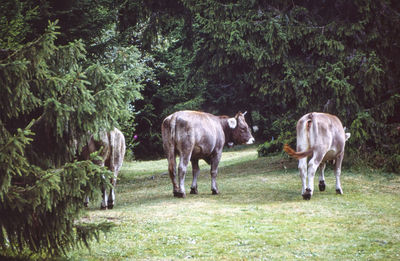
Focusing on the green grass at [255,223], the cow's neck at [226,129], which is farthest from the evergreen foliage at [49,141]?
the cow's neck at [226,129]

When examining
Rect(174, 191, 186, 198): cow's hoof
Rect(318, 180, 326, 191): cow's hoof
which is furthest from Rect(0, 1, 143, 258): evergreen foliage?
Rect(318, 180, 326, 191): cow's hoof

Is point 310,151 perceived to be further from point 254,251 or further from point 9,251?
point 9,251

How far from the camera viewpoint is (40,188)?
4.75 m

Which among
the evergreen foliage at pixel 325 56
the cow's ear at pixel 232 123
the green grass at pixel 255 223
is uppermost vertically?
the evergreen foliage at pixel 325 56

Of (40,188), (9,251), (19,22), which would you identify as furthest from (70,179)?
(19,22)

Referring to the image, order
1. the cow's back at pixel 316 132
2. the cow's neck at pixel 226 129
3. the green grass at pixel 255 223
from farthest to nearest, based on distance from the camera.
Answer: the cow's neck at pixel 226 129 → the cow's back at pixel 316 132 → the green grass at pixel 255 223

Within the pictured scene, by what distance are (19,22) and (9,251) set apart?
118 inches

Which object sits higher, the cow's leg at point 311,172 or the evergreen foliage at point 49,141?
the evergreen foliage at point 49,141

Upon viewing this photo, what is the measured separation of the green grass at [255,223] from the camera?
6723 millimetres

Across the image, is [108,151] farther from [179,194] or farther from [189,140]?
[179,194]

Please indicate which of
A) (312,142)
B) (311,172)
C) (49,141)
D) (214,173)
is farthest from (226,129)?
(49,141)

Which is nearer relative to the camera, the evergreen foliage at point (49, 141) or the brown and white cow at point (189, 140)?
the evergreen foliage at point (49, 141)

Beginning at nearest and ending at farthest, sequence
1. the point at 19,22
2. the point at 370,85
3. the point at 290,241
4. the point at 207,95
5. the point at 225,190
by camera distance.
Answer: the point at 19,22, the point at 290,241, the point at 225,190, the point at 370,85, the point at 207,95

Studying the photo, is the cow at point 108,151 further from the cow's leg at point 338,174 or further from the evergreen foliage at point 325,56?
the evergreen foliage at point 325,56
